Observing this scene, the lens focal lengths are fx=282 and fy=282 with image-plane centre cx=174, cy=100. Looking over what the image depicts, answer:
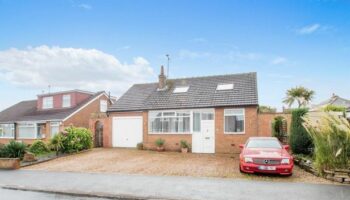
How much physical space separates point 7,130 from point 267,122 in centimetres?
2845

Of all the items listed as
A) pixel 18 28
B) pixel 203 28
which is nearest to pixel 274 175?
pixel 203 28

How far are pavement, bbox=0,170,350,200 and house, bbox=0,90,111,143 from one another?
Result: 17112 millimetres

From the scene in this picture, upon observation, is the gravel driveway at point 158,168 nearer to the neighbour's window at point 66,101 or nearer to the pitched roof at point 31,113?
the pitched roof at point 31,113

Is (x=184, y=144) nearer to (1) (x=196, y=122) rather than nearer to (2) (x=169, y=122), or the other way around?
(1) (x=196, y=122)

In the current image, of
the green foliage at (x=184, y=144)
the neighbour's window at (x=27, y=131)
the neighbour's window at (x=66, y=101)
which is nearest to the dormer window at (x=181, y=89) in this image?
the green foliage at (x=184, y=144)

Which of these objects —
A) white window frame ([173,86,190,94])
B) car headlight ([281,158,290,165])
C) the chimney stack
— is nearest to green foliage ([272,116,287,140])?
white window frame ([173,86,190,94])

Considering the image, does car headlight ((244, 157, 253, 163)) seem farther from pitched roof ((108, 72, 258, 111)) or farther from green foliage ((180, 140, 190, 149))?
green foliage ((180, 140, 190, 149))

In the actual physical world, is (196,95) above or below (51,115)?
above

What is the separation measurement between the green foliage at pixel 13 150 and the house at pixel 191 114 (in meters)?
7.69

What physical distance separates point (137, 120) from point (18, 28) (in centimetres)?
1046

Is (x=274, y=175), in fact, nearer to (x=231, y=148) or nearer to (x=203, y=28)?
(x=231, y=148)

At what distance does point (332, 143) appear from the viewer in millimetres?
10555

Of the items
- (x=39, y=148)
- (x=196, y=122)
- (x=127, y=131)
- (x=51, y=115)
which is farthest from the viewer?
(x=51, y=115)

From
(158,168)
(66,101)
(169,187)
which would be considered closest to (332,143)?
(169,187)
